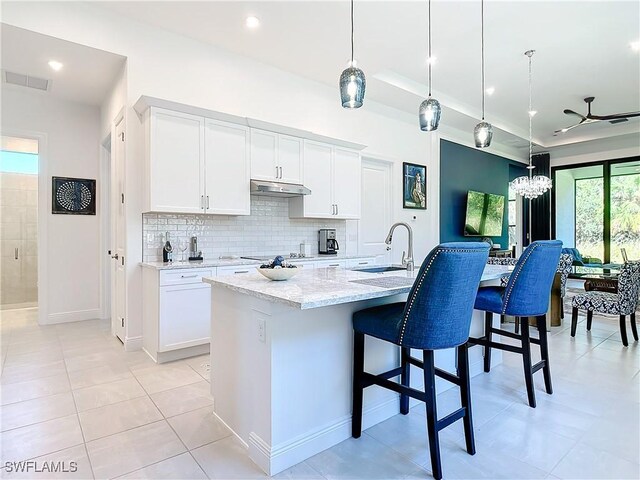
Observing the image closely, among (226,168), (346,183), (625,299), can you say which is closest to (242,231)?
(226,168)

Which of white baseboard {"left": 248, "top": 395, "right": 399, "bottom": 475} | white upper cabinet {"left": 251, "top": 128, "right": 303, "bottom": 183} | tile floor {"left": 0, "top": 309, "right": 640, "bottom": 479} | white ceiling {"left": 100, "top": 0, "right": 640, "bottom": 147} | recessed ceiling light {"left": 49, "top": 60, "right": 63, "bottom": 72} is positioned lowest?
tile floor {"left": 0, "top": 309, "right": 640, "bottom": 479}

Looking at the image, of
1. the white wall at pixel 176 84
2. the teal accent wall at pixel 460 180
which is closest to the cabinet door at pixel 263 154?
the white wall at pixel 176 84

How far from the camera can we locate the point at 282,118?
180 inches

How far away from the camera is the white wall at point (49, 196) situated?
14.4 feet

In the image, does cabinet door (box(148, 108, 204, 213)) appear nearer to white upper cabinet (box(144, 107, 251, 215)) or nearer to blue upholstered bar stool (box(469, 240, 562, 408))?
white upper cabinet (box(144, 107, 251, 215))

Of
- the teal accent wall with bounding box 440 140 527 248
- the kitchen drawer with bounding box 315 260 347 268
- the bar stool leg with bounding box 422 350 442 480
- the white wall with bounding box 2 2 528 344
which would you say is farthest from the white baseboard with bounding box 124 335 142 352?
the teal accent wall with bounding box 440 140 527 248

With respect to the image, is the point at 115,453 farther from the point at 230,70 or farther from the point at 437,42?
the point at 437,42

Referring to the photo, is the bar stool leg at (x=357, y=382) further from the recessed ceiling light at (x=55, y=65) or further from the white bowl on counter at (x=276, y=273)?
the recessed ceiling light at (x=55, y=65)

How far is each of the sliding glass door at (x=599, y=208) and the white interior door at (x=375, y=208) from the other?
201 inches

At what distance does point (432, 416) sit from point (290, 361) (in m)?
0.73

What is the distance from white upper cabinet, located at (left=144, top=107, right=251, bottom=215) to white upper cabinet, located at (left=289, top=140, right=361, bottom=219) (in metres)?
0.85

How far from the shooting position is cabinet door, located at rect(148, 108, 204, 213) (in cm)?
337

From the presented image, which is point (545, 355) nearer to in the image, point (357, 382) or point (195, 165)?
point (357, 382)

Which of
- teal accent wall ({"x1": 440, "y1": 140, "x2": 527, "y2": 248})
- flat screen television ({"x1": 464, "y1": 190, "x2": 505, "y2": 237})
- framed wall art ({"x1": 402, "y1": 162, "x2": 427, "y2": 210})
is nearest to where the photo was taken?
framed wall art ({"x1": 402, "y1": 162, "x2": 427, "y2": 210})
